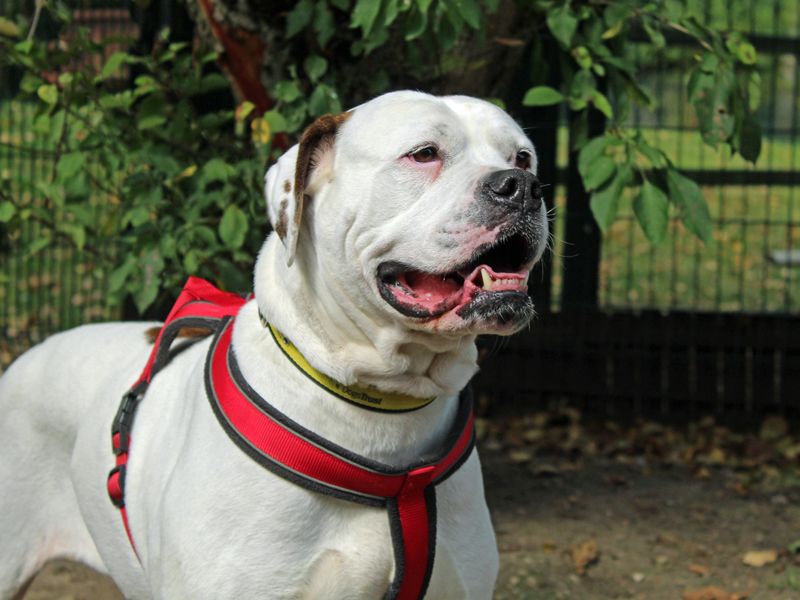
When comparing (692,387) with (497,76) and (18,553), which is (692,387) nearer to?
(497,76)

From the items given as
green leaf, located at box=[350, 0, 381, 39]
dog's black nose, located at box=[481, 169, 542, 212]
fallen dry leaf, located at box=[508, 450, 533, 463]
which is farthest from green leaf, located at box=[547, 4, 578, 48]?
fallen dry leaf, located at box=[508, 450, 533, 463]

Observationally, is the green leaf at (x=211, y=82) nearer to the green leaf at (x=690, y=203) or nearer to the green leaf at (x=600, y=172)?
the green leaf at (x=600, y=172)

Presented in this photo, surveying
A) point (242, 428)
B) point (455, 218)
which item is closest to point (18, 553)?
point (242, 428)

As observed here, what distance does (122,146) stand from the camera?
4086mm

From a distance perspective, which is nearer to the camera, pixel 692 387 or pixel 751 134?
pixel 751 134

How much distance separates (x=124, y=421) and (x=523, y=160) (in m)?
1.16

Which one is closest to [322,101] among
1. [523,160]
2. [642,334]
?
[523,160]

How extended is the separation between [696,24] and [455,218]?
167cm

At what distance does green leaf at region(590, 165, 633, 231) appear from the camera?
3623mm

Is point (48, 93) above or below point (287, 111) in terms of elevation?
above

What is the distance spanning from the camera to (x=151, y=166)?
4129 mm

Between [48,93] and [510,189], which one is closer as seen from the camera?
[510,189]

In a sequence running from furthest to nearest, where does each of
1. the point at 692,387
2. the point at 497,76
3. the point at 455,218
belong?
the point at 692,387 → the point at 497,76 → the point at 455,218

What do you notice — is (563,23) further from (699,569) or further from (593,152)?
(699,569)
